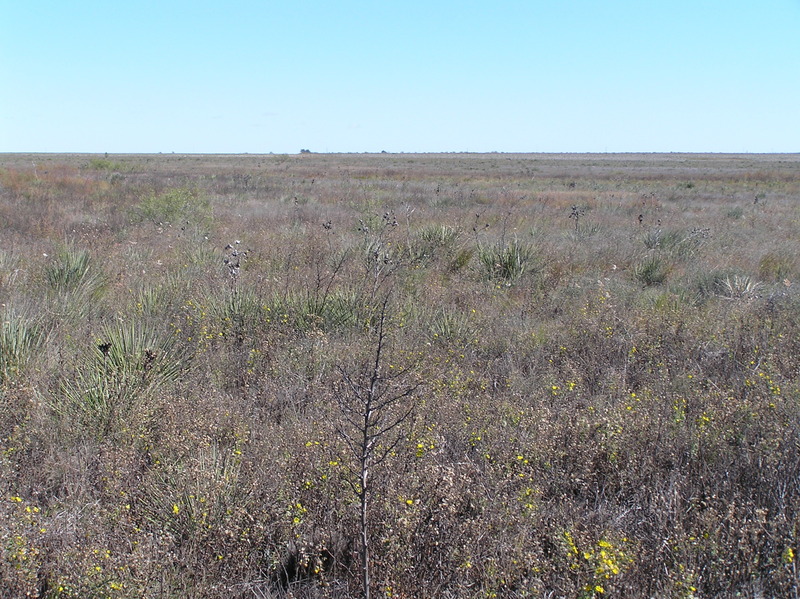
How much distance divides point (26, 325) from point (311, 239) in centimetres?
578

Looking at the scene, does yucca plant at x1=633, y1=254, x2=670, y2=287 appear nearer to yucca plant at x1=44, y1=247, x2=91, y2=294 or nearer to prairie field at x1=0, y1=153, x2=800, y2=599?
prairie field at x1=0, y1=153, x2=800, y2=599

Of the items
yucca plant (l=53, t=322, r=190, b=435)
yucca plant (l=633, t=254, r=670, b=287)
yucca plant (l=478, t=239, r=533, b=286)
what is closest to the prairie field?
yucca plant (l=53, t=322, r=190, b=435)

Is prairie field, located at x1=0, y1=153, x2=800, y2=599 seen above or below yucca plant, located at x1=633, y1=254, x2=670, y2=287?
below

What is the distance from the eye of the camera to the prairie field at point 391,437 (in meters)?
2.37

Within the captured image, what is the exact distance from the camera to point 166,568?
2.33 meters

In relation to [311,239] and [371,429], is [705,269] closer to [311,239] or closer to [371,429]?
[311,239]

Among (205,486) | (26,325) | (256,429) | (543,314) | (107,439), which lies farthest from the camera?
(543,314)

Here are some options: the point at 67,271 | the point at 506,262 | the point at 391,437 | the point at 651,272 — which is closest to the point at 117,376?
the point at 391,437

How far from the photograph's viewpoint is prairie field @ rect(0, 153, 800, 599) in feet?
7.76

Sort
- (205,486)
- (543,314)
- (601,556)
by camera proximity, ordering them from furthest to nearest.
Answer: (543,314)
(205,486)
(601,556)

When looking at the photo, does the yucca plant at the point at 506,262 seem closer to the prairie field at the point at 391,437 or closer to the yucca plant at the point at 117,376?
the prairie field at the point at 391,437

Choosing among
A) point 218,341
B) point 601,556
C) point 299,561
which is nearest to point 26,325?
point 218,341

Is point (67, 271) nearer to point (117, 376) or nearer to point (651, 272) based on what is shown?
point (117, 376)

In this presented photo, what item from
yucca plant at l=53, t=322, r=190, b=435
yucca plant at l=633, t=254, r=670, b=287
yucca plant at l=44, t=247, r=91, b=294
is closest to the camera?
yucca plant at l=53, t=322, r=190, b=435
